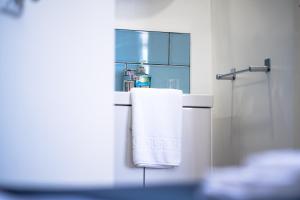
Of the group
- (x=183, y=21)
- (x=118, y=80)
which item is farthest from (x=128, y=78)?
(x=183, y=21)

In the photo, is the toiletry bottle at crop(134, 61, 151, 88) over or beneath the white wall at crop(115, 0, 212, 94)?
beneath

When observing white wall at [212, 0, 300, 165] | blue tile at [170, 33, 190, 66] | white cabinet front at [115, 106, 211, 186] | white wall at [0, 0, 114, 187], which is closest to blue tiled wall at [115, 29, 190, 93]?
blue tile at [170, 33, 190, 66]

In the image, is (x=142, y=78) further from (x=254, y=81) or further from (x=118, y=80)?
(x=254, y=81)

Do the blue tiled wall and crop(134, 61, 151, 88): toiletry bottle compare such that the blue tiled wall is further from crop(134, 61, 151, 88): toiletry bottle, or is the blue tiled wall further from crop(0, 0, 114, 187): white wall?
crop(0, 0, 114, 187): white wall

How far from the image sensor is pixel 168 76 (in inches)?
78.9

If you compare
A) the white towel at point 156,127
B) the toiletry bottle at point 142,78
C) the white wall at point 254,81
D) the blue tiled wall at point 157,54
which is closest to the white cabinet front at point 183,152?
the white towel at point 156,127

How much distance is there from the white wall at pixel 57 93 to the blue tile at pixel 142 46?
0.71 metres

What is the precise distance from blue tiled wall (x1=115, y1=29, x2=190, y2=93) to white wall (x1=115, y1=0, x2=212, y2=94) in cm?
4

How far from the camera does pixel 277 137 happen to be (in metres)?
1.38

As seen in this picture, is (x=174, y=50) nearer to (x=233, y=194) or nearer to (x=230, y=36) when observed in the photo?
(x=230, y=36)

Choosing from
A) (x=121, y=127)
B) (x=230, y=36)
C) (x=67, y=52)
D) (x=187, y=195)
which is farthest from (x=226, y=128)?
(x=187, y=195)

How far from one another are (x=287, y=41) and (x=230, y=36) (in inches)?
21.0

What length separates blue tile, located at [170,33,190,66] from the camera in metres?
2.02

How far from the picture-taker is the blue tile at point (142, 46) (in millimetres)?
1965
